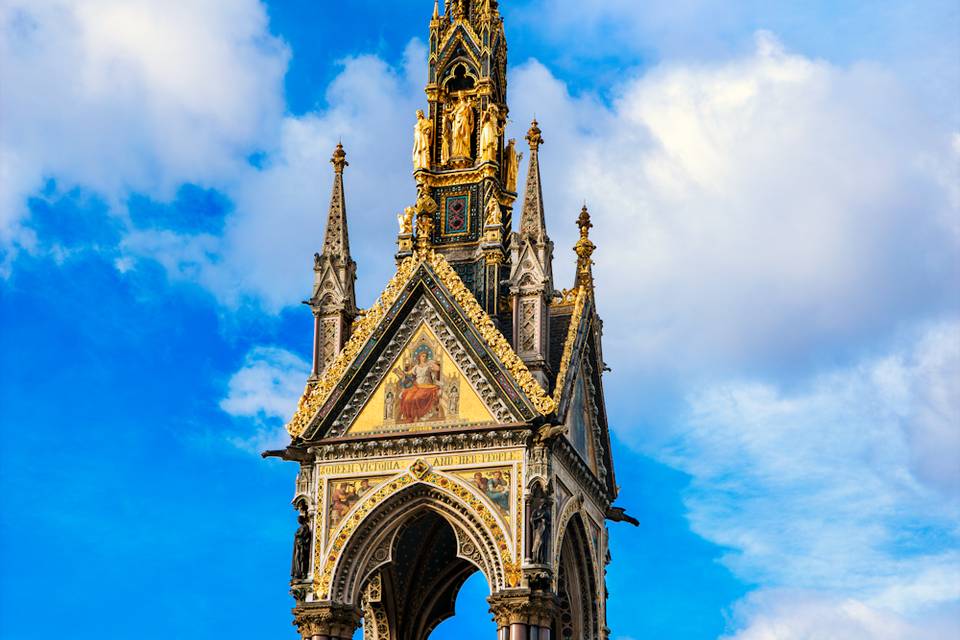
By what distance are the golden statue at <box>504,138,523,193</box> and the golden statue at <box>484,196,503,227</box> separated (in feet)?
4.88

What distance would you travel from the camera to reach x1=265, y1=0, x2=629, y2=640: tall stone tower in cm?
3934

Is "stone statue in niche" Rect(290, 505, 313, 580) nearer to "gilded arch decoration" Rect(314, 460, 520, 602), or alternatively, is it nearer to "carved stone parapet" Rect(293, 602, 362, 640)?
"gilded arch decoration" Rect(314, 460, 520, 602)

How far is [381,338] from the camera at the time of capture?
134ft

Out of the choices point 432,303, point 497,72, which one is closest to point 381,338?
point 432,303

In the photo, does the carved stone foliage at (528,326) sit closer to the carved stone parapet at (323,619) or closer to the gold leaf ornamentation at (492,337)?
the gold leaf ornamentation at (492,337)

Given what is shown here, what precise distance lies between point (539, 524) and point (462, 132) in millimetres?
9253

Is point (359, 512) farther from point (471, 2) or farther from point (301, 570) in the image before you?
point (471, 2)

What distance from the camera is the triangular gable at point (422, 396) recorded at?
40031mm

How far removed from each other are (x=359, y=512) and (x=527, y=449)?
3.27 m

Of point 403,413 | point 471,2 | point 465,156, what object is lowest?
point 403,413

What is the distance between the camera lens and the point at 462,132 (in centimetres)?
4428

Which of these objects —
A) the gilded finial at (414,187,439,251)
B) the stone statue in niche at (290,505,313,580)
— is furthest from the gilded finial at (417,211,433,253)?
the stone statue in niche at (290,505,313,580)

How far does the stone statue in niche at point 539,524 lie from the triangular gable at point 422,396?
1.80 metres

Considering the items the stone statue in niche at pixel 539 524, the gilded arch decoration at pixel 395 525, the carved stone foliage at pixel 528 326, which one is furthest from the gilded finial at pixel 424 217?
the stone statue in niche at pixel 539 524
